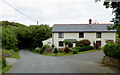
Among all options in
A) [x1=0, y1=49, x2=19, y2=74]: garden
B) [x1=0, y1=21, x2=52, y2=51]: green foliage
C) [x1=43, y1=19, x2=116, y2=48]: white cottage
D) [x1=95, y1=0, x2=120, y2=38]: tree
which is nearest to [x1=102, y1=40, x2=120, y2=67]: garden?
[x1=95, y1=0, x2=120, y2=38]: tree

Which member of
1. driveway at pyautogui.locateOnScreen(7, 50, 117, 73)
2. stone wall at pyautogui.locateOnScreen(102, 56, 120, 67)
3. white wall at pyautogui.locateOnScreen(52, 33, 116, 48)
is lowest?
driveway at pyautogui.locateOnScreen(7, 50, 117, 73)

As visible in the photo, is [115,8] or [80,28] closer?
[115,8]

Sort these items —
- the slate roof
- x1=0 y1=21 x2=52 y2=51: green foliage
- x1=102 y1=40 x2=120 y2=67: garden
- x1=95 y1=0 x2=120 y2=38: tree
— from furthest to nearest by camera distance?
the slate roof → x1=0 y1=21 x2=52 y2=51: green foliage → x1=102 y1=40 x2=120 y2=67: garden → x1=95 y1=0 x2=120 y2=38: tree

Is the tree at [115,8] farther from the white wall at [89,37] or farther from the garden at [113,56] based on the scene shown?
the white wall at [89,37]

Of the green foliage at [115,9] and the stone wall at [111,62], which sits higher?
the green foliage at [115,9]

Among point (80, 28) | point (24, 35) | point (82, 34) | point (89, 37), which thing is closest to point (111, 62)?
point (89, 37)

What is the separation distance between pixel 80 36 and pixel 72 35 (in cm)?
198

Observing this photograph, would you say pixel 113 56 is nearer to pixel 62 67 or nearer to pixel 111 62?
pixel 111 62

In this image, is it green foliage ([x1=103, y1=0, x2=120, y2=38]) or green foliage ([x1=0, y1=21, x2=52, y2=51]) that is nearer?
green foliage ([x1=103, y1=0, x2=120, y2=38])

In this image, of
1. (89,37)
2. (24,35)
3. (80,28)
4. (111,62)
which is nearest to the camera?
(111,62)

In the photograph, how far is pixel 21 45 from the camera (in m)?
44.5

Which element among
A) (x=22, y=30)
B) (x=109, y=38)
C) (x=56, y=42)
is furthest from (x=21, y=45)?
(x=109, y=38)

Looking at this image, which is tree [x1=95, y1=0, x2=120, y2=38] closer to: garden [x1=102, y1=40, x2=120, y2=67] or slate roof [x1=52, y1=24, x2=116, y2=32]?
garden [x1=102, y1=40, x2=120, y2=67]

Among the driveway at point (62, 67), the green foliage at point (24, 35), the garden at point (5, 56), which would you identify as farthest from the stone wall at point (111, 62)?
the green foliage at point (24, 35)
